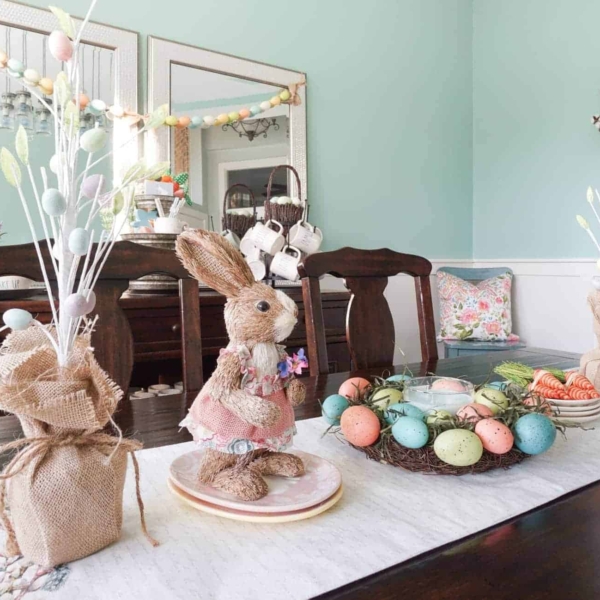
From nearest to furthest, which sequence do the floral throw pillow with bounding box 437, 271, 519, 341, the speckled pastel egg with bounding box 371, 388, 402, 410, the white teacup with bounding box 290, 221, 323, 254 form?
the speckled pastel egg with bounding box 371, 388, 402, 410, the white teacup with bounding box 290, 221, 323, 254, the floral throw pillow with bounding box 437, 271, 519, 341

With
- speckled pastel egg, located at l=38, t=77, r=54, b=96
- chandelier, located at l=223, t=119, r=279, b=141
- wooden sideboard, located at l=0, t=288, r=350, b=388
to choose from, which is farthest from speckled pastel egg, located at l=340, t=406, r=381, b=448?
chandelier, located at l=223, t=119, r=279, b=141

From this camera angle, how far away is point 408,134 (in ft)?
10.1

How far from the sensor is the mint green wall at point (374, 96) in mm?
2502

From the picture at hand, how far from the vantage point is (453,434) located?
617 mm

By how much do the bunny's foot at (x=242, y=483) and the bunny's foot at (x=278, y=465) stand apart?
3cm

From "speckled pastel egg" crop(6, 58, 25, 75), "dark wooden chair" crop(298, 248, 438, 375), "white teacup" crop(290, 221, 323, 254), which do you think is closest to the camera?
"dark wooden chair" crop(298, 248, 438, 375)

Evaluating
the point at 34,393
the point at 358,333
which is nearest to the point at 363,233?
the point at 358,333

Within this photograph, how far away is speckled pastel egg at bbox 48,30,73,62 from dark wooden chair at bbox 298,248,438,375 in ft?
3.25

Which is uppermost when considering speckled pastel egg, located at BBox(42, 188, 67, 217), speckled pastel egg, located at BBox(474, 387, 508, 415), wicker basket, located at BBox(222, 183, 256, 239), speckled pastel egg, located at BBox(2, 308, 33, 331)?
wicker basket, located at BBox(222, 183, 256, 239)

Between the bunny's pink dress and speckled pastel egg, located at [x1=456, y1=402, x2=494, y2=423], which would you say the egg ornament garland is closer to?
speckled pastel egg, located at [x1=456, y1=402, x2=494, y2=423]

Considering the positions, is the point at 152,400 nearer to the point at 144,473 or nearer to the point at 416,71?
the point at 144,473

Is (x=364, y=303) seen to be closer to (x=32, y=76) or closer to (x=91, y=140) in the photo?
(x=91, y=140)

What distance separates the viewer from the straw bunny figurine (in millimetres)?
544

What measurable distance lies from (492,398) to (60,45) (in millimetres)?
612
